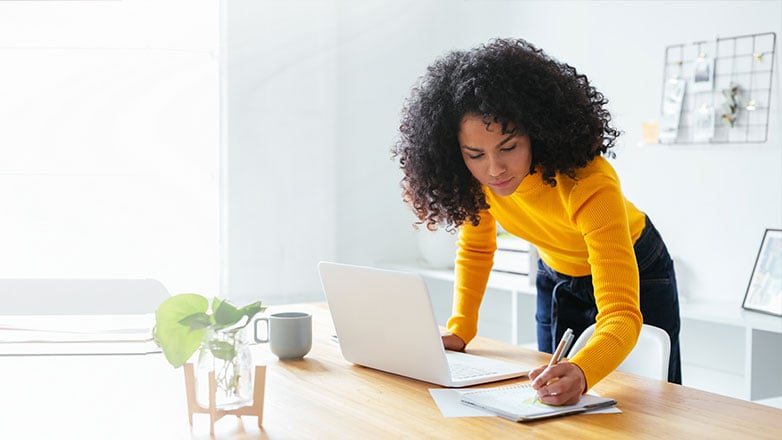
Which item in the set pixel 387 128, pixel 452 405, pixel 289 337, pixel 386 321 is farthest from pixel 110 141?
pixel 452 405

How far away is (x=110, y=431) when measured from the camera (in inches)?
49.2

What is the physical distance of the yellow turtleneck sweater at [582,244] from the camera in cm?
148

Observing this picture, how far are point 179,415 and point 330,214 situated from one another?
2633 mm

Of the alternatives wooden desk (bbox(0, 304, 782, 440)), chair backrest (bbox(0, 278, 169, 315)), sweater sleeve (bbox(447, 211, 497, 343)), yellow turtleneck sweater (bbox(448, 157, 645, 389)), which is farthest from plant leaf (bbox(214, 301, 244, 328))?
chair backrest (bbox(0, 278, 169, 315))

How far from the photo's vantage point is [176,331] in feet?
4.18

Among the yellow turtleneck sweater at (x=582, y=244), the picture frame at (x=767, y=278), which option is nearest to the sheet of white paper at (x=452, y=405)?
the yellow turtleneck sweater at (x=582, y=244)

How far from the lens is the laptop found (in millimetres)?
1484

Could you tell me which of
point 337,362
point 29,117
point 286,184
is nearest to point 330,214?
point 286,184

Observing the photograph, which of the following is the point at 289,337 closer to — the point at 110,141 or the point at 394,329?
the point at 394,329

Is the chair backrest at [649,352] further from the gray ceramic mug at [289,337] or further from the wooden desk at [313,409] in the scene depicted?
the gray ceramic mug at [289,337]

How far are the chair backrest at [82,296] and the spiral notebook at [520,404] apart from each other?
109cm

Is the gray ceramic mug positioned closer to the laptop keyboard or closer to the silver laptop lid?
the silver laptop lid

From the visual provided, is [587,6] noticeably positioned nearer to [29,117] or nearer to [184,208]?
[184,208]

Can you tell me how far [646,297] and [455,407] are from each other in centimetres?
84
